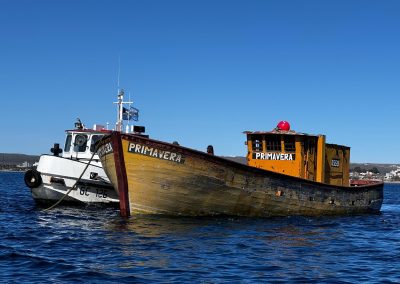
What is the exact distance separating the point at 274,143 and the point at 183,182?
575 centimetres

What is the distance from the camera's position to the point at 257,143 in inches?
866

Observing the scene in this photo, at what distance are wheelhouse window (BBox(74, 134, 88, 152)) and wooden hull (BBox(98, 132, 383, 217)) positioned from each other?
567 cm

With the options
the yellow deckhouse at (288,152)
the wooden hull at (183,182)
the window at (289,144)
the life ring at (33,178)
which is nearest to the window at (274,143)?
the yellow deckhouse at (288,152)

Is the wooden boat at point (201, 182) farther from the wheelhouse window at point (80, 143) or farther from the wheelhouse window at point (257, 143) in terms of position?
the wheelhouse window at point (80, 143)

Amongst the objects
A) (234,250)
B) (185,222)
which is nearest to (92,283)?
(234,250)

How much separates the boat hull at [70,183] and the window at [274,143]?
6.77m

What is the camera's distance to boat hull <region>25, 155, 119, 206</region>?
72.2 feet

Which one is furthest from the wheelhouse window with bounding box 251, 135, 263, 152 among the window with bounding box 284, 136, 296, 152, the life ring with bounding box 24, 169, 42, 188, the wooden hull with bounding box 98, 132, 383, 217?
the life ring with bounding box 24, 169, 42, 188

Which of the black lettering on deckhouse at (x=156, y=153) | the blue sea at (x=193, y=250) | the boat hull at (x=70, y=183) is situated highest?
the black lettering on deckhouse at (x=156, y=153)

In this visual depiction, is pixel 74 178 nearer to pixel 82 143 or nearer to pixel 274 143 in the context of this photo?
pixel 82 143

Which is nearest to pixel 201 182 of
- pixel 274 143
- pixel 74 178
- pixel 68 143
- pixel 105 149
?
pixel 105 149

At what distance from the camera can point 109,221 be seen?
679 inches

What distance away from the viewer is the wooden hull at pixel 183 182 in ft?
55.7

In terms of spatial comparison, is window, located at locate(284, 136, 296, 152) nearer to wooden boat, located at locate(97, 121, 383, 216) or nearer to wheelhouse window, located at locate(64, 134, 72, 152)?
wooden boat, located at locate(97, 121, 383, 216)
